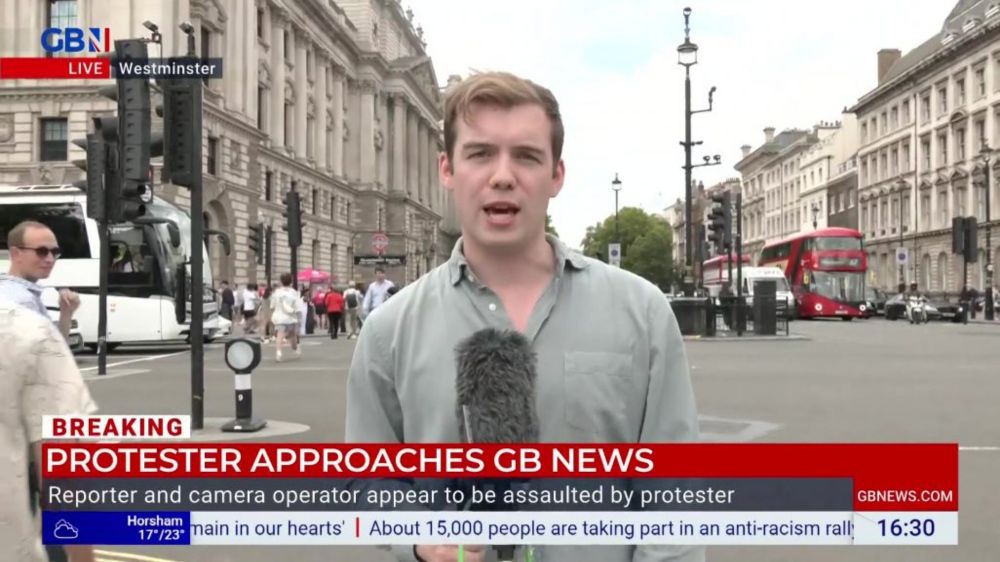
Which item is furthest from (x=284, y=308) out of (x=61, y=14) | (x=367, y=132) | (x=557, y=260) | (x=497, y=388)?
(x=367, y=132)

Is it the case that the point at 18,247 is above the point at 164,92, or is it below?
below

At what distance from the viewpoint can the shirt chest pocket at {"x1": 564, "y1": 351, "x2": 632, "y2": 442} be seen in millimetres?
1854

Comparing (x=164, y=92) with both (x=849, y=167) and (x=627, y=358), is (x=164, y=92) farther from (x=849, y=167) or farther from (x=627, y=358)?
(x=849, y=167)

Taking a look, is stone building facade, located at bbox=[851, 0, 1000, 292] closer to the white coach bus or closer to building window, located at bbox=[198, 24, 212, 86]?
building window, located at bbox=[198, 24, 212, 86]

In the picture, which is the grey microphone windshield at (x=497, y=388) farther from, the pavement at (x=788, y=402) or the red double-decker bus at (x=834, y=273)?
the red double-decker bus at (x=834, y=273)

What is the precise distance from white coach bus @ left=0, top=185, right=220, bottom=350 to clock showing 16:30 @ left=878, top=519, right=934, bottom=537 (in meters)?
22.0

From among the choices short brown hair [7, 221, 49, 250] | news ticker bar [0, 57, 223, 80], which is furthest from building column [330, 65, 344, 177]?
short brown hair [7, 221, 49, 250]

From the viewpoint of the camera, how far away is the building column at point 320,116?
209ft

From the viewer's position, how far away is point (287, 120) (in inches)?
2295

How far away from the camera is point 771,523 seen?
182 centimetres

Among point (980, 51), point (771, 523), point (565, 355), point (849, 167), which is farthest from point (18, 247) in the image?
point (849, 167)

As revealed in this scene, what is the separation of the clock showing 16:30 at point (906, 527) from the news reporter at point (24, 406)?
1.83 meters

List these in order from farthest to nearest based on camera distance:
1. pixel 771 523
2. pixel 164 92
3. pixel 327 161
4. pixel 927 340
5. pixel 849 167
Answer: pixel 849 167, pixel 327 161, pixel 927 340, pixel 164 92, pixel 771 523

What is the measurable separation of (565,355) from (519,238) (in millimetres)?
250
